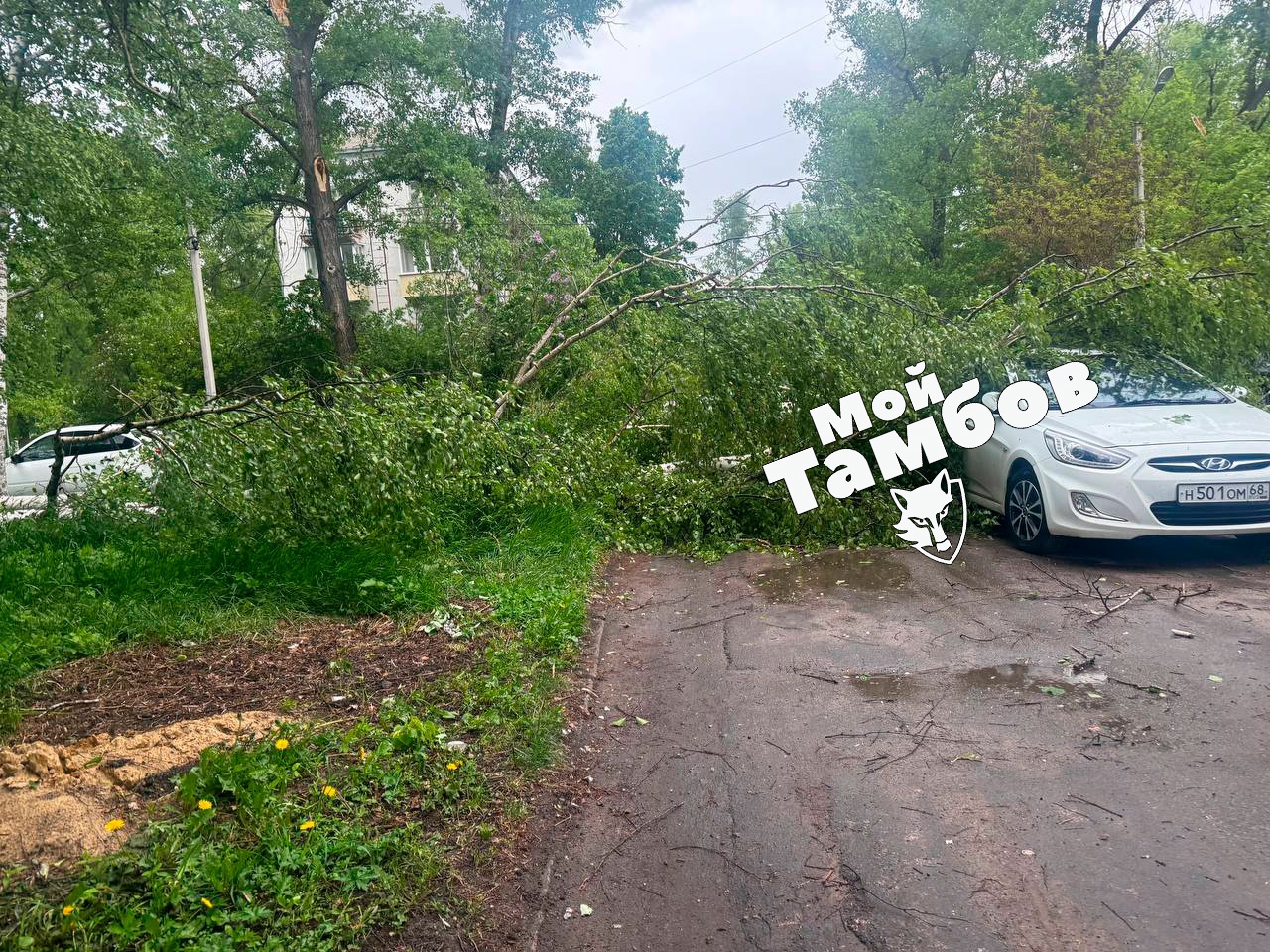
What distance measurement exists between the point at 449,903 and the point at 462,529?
5187mm

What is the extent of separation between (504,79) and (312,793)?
25.1 m

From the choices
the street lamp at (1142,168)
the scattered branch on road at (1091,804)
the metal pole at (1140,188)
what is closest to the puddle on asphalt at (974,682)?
the scattered branch on road at (1091,804)

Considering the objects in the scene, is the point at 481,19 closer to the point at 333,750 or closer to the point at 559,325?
the point at 559,325

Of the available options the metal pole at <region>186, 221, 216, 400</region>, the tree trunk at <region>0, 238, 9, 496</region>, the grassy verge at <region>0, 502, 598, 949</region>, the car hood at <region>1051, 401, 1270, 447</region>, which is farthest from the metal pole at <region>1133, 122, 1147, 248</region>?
the metal pole at <region>186, 221, 216, 400</region>

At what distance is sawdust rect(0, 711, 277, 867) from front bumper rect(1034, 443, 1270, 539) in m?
5.89

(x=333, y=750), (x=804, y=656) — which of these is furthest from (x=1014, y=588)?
(x=333, y=750)

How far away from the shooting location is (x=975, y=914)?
8.99 feet

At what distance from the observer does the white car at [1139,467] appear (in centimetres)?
644

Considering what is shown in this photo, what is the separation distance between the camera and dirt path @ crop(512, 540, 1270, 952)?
9.08 feet

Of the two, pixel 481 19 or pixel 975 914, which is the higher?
pixel 481 19

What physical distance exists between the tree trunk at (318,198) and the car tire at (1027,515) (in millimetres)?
14947

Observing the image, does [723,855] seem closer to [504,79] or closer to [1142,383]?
[1142,383]

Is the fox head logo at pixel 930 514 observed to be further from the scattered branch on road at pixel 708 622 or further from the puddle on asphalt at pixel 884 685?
the puddle on asphalt at pixel 884 685

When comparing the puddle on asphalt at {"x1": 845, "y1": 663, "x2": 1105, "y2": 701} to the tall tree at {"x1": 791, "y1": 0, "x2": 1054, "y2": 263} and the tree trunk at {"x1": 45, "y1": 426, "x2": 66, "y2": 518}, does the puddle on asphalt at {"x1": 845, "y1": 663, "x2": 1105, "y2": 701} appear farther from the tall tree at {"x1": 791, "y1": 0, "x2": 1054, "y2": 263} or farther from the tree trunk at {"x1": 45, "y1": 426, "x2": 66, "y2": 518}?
the tall tree at {"x1": 791, "y1": 0, "x2": 1054, "y2": 263}
